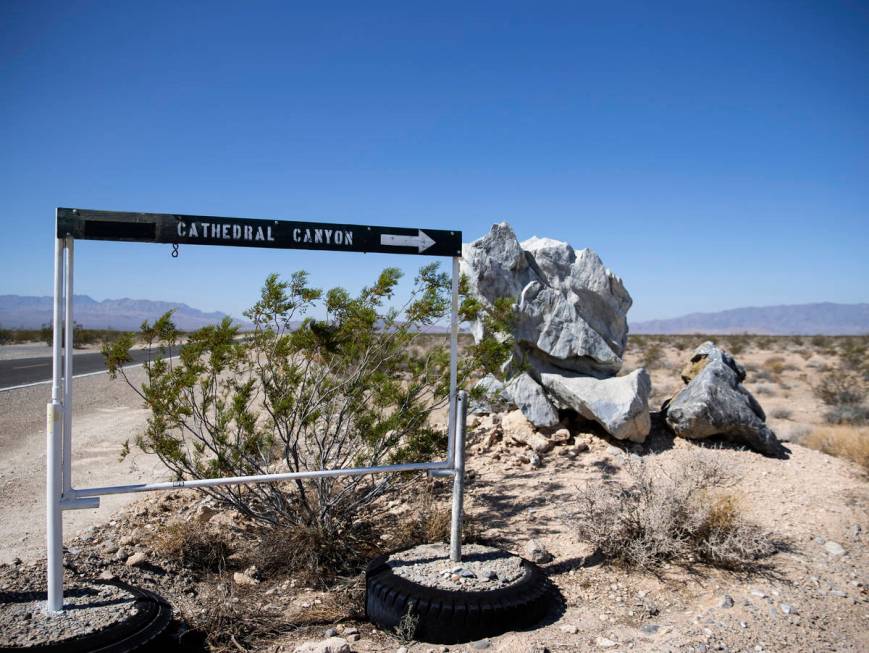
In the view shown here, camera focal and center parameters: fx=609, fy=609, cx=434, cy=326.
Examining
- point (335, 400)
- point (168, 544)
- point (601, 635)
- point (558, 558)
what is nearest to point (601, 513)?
point (558, 558)

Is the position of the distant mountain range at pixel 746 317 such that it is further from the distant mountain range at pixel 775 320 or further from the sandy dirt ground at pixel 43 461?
the sandy dirt ground at pixel 43 461

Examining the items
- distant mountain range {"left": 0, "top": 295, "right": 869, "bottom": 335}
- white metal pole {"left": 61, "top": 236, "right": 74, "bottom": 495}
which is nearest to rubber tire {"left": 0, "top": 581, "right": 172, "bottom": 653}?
white metal pole {"left": 61, "top": 236, "right": 74, "bottom": 495}

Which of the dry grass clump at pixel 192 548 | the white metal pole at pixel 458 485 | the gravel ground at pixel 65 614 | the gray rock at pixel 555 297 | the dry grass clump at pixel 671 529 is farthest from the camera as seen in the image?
the gray rock at pixel 555 297

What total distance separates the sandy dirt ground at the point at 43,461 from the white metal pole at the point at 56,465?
6.38 ft

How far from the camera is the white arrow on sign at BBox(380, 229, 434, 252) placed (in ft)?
14.2

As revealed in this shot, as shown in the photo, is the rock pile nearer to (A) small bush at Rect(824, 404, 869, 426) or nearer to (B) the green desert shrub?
(B) the green desert shrub

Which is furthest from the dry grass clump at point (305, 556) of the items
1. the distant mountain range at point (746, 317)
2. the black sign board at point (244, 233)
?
the distant mountain range at point (746, 317)

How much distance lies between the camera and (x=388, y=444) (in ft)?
18.2

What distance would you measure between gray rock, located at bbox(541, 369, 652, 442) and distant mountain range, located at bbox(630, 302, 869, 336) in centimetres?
16484

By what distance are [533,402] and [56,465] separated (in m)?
6.54

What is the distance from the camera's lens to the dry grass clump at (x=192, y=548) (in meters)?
5.18

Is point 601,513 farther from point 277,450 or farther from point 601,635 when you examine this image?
point 277,450

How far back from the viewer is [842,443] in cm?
877

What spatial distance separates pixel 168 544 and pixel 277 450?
2.44 metres
